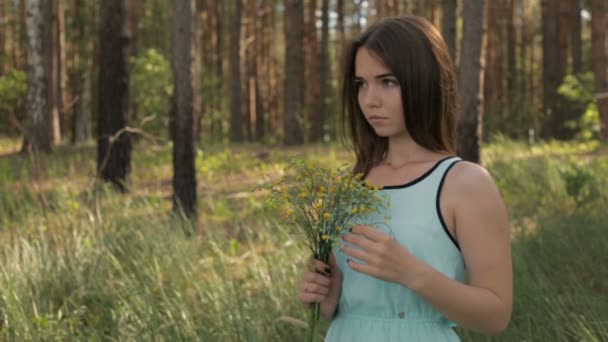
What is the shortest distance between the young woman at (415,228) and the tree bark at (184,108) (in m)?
5.28

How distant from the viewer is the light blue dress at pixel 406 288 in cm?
172

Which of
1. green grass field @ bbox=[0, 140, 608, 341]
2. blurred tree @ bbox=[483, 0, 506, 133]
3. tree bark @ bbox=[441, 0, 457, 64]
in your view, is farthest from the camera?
blurred tree @ bbox=[483, 0, 506, 133]

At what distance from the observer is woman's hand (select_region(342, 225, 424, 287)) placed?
1580mm

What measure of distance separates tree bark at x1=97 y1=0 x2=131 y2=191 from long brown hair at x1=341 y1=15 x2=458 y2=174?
300 inches

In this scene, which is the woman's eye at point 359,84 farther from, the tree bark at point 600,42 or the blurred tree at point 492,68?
the blurred tree at point 492,68

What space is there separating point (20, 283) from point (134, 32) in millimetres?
16430

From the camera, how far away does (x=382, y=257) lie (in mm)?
1583

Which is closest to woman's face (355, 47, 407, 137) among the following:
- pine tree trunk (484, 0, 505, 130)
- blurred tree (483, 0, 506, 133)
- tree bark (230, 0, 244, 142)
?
tree bark (230, 0, 244, 142)

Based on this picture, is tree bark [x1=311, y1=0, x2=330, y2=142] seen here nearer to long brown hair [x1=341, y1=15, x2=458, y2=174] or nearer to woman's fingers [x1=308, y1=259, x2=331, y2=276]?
long brown hair [x1=341, y1=15, x2=458, y2=174]

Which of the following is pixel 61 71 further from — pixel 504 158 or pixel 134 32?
pixel 504 158

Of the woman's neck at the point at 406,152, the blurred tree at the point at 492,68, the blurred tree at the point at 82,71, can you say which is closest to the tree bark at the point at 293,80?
the blurred tree at the point at 82,71

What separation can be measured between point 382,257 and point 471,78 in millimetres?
6441

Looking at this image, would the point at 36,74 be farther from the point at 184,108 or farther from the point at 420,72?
the point at 420,72

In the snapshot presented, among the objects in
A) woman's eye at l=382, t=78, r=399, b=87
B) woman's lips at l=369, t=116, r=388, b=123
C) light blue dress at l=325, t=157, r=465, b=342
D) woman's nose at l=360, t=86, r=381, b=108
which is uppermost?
woman's eye at l=382, t=78, r=399, b=87
